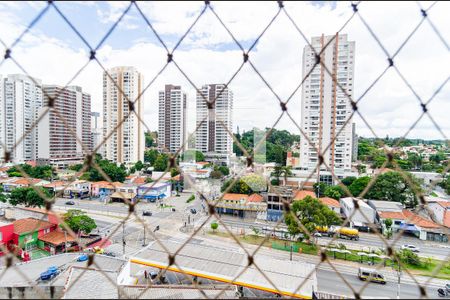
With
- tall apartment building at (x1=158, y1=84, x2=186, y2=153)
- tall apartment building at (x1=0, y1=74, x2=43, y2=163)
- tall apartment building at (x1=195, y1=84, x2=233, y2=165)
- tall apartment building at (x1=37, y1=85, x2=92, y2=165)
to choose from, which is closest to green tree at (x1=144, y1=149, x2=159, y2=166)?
tall apartment building at (x1=158, y1=84, x2=186, y2=153)

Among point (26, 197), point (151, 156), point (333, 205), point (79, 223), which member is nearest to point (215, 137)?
point (151, 156)

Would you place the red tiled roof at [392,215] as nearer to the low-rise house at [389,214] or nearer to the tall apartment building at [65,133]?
the low-rise house at [389,214]

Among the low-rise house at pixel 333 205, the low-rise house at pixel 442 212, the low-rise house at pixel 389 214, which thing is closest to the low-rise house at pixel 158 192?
the low-rise house at pixel 333 205

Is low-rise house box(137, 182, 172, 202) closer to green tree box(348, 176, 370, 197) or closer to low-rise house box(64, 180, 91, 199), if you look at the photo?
low-rise house box(64, 180, 91, 199)

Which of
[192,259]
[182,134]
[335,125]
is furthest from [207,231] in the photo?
[182,134]

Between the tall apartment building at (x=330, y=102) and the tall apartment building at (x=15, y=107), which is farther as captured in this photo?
the tall apartment building at (x=15, y=107)

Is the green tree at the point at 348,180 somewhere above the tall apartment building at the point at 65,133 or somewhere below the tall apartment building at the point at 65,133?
below
